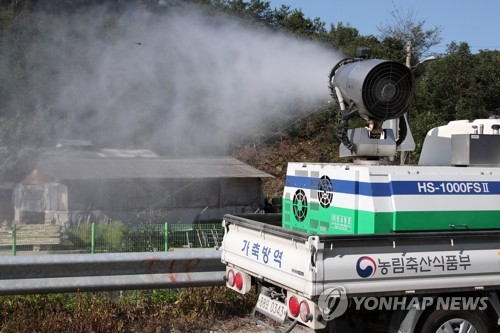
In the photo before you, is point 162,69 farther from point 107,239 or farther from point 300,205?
→ point 300,205

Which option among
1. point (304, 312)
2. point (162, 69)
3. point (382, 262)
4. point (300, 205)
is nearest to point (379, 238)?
point (382, 262)

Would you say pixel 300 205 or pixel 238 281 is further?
pixel 300 205

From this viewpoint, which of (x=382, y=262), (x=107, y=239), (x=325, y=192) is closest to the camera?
(x=382, y=262)

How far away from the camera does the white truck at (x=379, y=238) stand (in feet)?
18.1

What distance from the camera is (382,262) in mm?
5586

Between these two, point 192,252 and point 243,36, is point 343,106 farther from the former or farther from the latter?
point 243,36

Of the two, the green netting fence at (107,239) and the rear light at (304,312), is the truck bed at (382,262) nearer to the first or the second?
the rear light at (304,312)

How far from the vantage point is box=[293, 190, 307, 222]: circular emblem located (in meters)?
7.02

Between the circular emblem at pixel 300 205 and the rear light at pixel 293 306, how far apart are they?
1.42 meters

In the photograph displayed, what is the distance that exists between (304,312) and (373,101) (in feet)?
7.75

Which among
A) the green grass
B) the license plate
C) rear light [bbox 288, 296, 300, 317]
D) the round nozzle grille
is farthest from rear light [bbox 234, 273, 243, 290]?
the round nozzle grille

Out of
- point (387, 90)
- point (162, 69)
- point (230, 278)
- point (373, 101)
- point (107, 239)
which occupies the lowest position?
point (107, 239)

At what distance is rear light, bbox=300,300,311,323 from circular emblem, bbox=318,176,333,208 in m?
1.28

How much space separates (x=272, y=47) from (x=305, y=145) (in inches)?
1067
